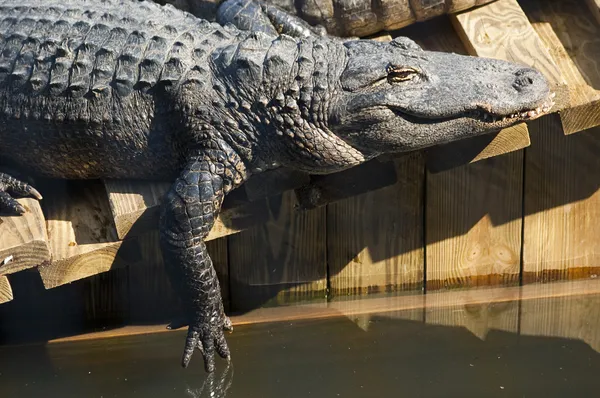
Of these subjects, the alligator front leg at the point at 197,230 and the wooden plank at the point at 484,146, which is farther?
the wooden plank at the point at 484,146

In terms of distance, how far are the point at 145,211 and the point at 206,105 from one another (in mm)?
358

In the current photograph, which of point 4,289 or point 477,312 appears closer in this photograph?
point 4,289

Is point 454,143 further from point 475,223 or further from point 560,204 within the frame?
point 560,204

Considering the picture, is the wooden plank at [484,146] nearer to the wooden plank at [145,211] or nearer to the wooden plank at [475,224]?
the wooden plank at [475,224]

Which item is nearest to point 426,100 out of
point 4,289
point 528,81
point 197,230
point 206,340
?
point 528,81

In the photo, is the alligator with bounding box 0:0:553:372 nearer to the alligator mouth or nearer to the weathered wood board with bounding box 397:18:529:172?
the alligator mouth

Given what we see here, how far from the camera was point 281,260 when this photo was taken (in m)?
3.03

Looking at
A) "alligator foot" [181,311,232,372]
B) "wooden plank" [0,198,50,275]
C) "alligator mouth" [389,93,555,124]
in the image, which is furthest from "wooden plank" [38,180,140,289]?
"alligator mouth" [389,93,555,124]

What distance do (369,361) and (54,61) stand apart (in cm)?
140

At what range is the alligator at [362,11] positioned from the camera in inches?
104

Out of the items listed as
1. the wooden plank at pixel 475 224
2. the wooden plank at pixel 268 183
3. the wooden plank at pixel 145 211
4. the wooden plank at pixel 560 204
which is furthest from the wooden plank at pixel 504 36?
the wooden plank at pixel 145 211

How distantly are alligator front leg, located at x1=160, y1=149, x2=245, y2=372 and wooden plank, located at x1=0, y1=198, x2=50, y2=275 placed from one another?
0.34 meters

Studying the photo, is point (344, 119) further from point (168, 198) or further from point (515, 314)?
point (515, 314)

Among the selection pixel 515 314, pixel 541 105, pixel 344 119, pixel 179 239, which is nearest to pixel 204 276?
pixel 179 239
